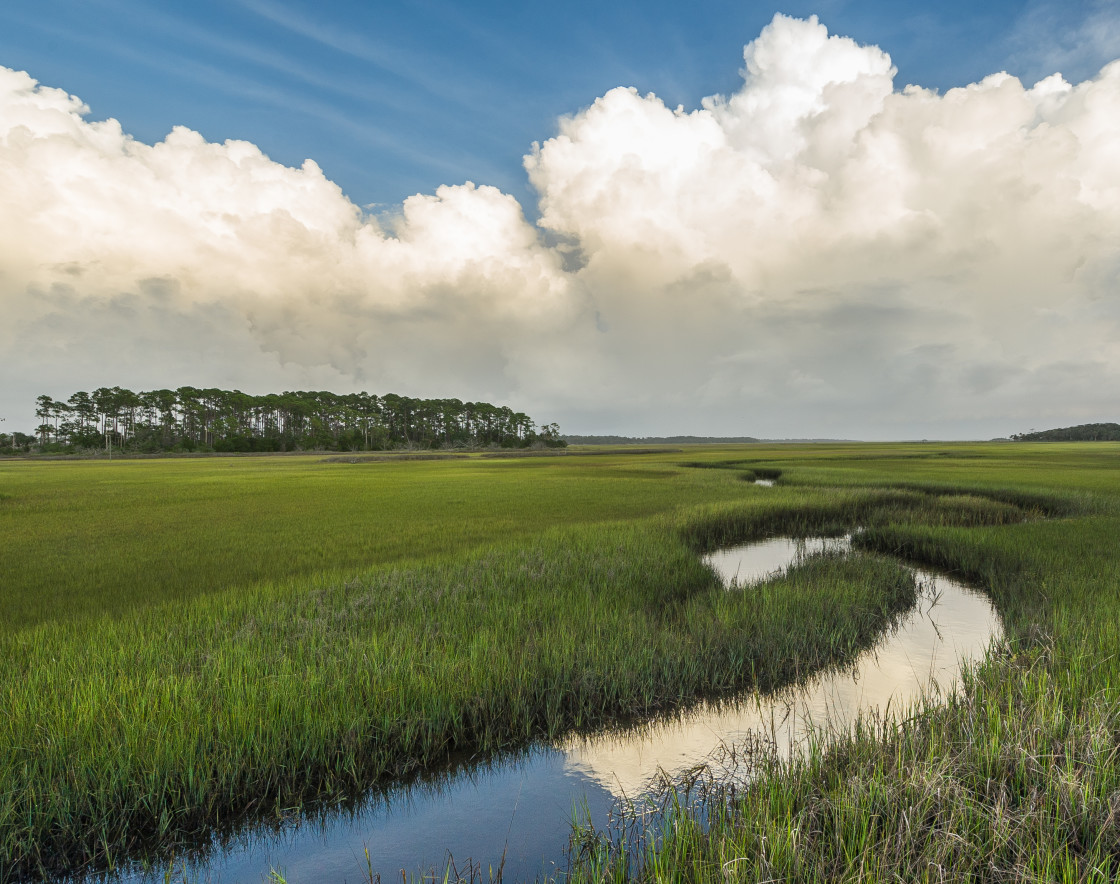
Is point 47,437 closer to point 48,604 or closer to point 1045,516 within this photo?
point 48,604

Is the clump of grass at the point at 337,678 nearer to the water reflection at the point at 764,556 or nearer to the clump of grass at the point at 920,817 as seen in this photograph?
the water reflection at the point at 764,556

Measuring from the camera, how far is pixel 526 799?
15.6 feet

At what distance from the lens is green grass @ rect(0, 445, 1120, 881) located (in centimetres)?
364

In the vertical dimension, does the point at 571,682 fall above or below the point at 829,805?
below

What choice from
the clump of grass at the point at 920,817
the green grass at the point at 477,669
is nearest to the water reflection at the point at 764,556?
the green grass at the point at 477,669

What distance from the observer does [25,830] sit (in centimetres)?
384

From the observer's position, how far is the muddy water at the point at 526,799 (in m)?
3.97

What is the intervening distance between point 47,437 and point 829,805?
17327 cm

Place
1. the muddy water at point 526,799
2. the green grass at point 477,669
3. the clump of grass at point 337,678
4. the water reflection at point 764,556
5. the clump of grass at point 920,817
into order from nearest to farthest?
the clump of grass at point 920,817 → the green grass at point 477,669 → the muddy water at point 526,799 → the clump of grass at point 337,678 → the water reflection at point 764,556

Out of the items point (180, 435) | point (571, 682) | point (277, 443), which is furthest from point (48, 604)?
point (180, 435)

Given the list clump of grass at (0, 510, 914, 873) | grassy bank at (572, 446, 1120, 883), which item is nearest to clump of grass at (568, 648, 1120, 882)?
grassy bank at (572, 446, 1120, 883)

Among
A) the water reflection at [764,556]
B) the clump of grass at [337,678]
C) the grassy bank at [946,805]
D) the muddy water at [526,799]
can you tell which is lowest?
the water reflection at [764,556]

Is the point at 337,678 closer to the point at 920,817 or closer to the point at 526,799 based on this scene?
the point at 526,799

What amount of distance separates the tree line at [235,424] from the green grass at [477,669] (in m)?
119
